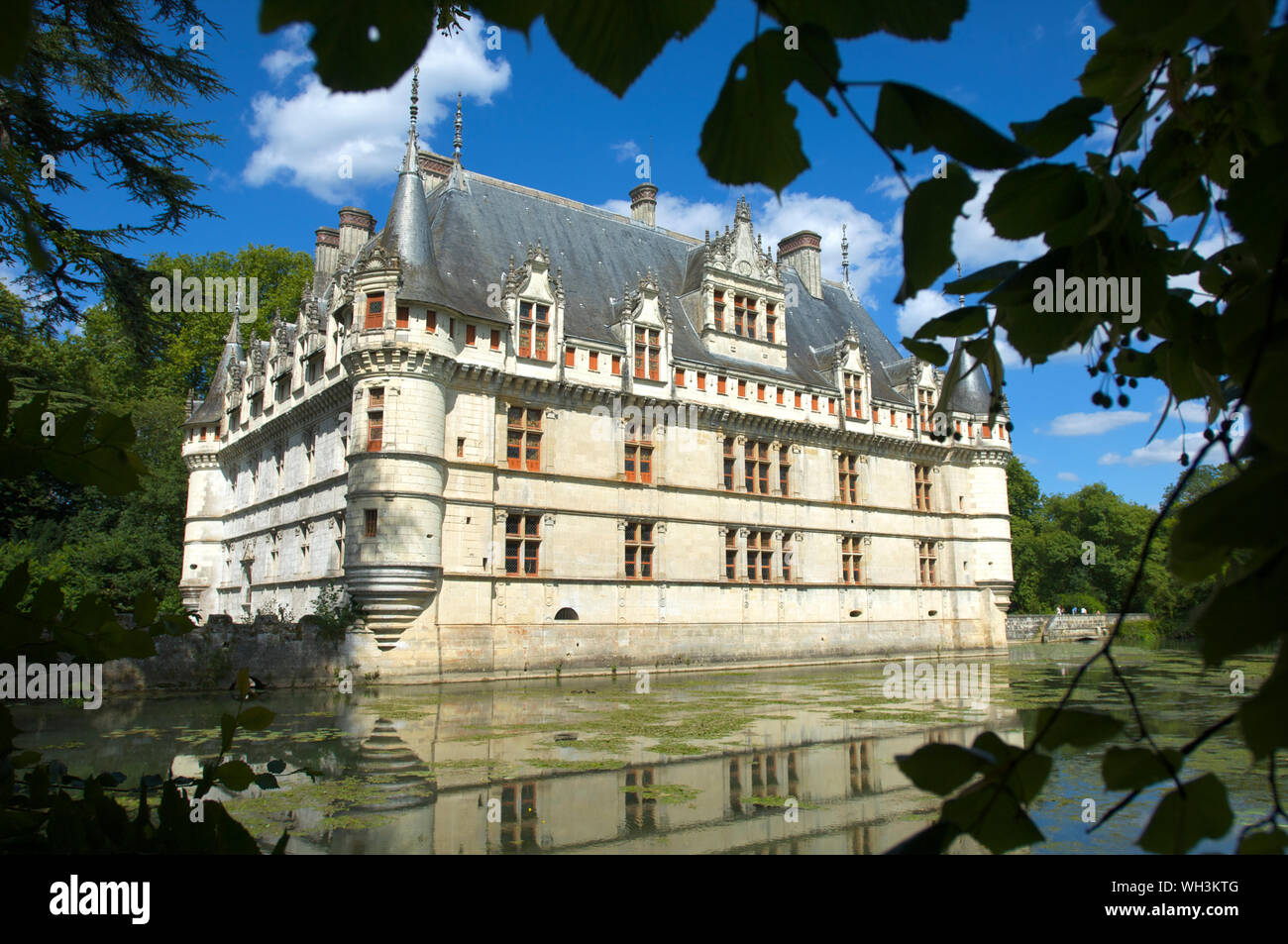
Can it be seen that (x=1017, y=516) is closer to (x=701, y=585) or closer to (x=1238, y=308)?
(x=701, y=585)

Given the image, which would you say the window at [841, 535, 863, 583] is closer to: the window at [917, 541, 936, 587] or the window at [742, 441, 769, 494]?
the window at [917, 541, 936, 587]

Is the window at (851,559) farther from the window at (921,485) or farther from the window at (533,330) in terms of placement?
the window at (533,330)

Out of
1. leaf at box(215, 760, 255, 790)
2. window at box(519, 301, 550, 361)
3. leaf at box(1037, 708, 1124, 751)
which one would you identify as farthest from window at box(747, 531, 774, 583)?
leaf at box(1037, 708, 1124, 751)

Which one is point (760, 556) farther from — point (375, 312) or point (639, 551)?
point (375, 312)

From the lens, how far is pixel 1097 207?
38.7 inches

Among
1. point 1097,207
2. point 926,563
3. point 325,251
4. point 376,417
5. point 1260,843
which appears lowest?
point 1260,843

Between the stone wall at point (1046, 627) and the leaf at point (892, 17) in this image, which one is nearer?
the leaf at point (892, 17)

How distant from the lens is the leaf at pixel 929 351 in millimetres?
1119

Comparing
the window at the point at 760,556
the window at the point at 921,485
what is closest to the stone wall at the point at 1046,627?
the window at the point at 921,485

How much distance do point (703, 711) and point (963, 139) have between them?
12.2 metres

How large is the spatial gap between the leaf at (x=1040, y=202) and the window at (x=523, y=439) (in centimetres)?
1887

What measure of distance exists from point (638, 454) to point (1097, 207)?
20529 millimetres

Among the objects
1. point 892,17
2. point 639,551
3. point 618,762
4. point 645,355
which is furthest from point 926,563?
point 892,17
